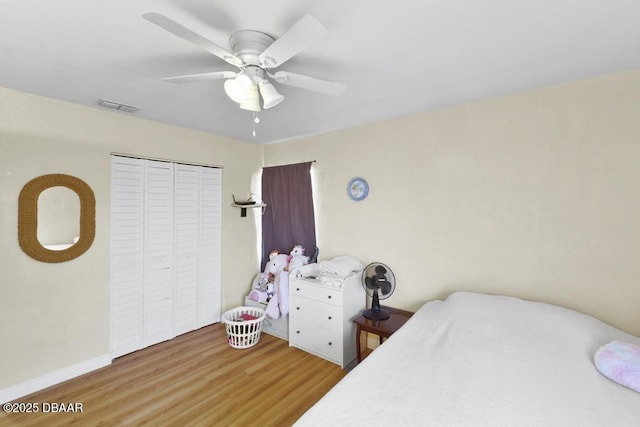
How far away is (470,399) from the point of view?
1.13m

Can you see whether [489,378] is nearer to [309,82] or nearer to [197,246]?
[309,82]

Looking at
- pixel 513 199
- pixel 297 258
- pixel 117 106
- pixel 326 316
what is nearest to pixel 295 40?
pixel 513 199

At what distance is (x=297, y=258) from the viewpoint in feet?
10.1

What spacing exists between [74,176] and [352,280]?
258 centimetres

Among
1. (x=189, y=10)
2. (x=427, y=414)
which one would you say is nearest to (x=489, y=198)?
(x=427, y=414)

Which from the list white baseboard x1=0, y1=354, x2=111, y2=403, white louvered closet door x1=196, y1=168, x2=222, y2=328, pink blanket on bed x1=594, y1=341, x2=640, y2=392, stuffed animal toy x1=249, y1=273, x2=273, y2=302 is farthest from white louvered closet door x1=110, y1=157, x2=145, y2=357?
pink blanket on bed x1=594, y1=341, x2=640, y2=392

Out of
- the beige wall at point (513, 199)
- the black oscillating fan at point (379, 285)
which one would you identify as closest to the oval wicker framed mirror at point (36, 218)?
the beige wall at point (513, 199)

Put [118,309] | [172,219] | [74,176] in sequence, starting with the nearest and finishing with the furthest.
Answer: [74,176]
[118,309]
[172,219]

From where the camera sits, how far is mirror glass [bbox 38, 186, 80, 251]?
219 centimetres

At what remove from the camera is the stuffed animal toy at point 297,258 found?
9.84 ft

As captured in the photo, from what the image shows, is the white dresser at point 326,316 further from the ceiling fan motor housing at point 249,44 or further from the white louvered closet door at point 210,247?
the ceiling fan motor housing at point 249,44

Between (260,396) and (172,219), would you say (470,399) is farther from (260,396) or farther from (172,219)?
(172,219)

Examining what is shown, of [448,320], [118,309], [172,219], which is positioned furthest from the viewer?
[172,219]

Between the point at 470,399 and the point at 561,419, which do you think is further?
the point at 470,399
